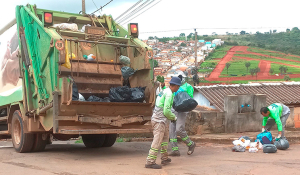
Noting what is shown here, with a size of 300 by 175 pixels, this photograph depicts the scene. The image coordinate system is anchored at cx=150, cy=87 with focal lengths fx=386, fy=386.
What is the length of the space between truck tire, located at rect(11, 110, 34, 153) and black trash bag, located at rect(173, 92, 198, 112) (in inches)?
118

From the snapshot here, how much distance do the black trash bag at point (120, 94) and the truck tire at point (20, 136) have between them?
1.87 meters

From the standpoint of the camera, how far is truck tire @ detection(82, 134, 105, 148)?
8953mm

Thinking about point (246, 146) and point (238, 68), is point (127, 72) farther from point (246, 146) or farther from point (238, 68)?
point (238, 68)

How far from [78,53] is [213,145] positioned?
11.7 ft

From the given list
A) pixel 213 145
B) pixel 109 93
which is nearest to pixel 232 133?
pixel 213 145

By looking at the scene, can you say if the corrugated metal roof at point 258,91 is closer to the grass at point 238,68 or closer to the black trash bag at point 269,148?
the black trash bag at point 269,148

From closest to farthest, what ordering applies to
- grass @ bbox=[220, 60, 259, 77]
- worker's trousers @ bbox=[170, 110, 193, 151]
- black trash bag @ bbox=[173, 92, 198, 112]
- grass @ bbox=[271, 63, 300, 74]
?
black trash bag @ bbox=[173, 92, 198, 112] → worker's trousers @ bbox=[170, 110, 193, 151] → grass @ bbox=[220, 60, 259, 77] → grass @ bbox=[271, 63, 300, 74]

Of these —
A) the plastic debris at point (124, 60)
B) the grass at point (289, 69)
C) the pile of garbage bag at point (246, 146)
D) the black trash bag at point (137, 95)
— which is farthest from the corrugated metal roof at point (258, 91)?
the grass at point (289, 69)

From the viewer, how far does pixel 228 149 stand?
310 inches

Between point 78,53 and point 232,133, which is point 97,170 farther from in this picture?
point 232,133

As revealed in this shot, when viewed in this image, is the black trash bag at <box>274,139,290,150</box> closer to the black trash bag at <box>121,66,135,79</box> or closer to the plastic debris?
the black trash bag at <box>121,66,135,79</box>

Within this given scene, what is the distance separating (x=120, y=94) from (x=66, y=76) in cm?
105

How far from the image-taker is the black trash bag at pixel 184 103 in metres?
6.81

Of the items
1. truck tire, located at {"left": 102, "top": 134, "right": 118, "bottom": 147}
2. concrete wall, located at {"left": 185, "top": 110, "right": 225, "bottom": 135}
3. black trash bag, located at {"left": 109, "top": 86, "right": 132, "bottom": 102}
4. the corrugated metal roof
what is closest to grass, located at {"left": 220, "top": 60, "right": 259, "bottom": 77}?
the corrugated metal roof
